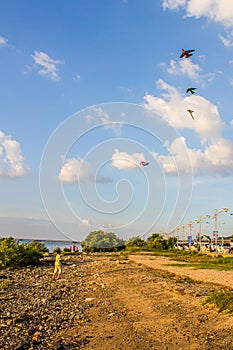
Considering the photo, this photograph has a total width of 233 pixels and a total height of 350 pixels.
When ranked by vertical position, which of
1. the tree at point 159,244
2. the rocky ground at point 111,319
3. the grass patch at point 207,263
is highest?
the tree at point 159,244

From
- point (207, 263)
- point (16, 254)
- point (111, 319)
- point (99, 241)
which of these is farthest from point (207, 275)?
point (99, 241)

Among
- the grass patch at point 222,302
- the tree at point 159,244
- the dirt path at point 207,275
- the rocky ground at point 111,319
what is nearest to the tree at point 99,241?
the tree at point 159,244

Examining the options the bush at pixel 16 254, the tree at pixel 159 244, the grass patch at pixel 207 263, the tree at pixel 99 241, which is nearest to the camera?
the bush at pixel 16 254

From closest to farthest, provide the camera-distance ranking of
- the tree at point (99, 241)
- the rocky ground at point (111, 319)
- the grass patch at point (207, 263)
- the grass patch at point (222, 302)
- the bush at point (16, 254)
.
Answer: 1. the rocky ground at point (111, 319)
2. the grass patch at point (222, 302)
3. the bush at point (16, 254)
4. the grass patch at point (207, 263)
5. the tree at point (99, 241)

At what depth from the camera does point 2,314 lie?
12.7m

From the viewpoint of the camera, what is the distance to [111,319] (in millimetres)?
11922

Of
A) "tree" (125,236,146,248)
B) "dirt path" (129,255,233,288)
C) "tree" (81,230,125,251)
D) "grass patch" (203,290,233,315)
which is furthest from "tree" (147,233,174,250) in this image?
"grass patch" (203,290,233,315)

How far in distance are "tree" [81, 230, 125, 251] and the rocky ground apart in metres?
48.0

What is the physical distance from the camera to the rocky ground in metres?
9.48

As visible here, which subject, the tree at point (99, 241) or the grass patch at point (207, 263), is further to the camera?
the tree at point (99, 241)

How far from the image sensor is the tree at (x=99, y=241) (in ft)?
218

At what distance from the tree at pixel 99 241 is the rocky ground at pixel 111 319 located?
48.0 metres

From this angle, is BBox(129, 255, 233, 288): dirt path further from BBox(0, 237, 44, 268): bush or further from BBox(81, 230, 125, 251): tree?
BBox(81, 230, 125, 251): tree

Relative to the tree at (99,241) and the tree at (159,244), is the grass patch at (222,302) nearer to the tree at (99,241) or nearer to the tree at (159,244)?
the tree at (99,241)
